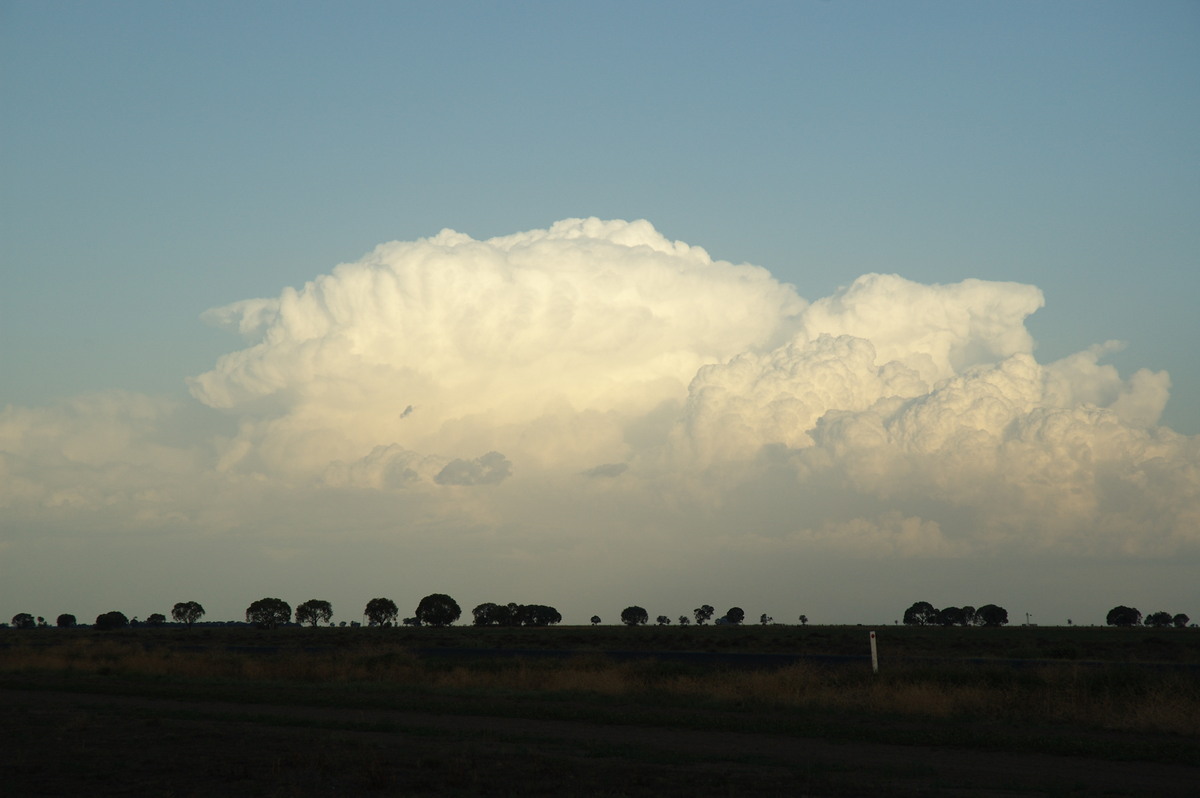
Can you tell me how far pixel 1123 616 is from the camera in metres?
165

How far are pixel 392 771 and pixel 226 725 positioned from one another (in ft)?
27.5

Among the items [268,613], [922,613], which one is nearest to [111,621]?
[268,613]

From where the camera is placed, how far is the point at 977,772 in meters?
15.1

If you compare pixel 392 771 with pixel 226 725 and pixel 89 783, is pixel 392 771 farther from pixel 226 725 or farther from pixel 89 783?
pixel 226 725

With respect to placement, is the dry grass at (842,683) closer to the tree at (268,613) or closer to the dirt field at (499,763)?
the dirt field at (499,763)

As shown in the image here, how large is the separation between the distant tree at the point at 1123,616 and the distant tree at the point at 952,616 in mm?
23166

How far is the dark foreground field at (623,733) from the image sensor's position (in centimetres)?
1393

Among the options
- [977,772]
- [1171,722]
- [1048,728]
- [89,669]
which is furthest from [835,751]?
[89,669]

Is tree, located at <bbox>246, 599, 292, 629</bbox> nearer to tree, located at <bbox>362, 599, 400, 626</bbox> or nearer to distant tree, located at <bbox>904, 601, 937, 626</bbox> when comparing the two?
tree, located at <bbox>362, 599, 400, 626</bbox>

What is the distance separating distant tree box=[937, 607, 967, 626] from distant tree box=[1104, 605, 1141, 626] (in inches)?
912

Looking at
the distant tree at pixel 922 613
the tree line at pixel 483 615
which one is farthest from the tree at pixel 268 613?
the distant tree at pixel 922 613

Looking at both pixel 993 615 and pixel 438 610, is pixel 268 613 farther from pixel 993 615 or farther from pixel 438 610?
pixel 993 615

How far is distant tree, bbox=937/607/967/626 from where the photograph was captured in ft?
565

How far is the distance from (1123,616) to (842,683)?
162 metres
